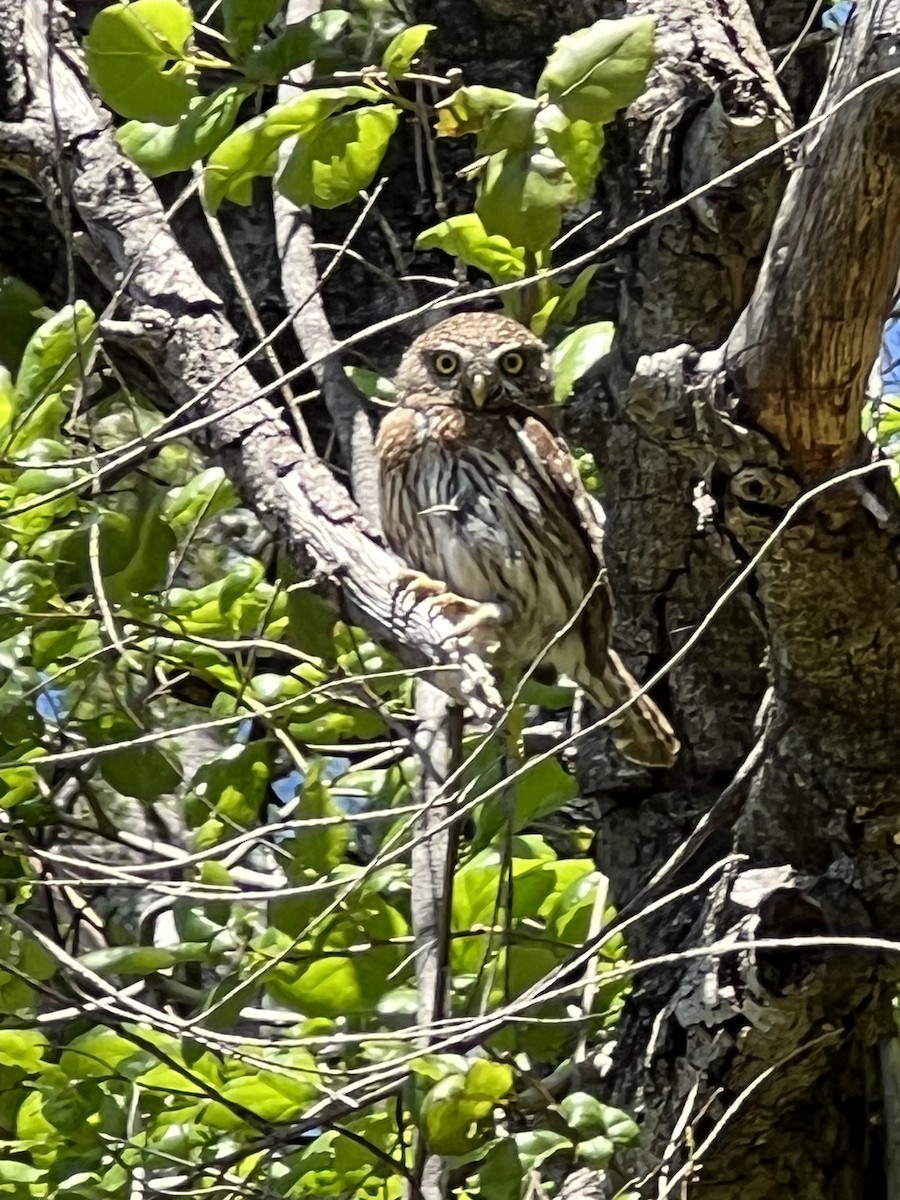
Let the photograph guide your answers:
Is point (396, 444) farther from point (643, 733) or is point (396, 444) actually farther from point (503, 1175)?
point (503, 1175)

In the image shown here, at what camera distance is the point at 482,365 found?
2.74 m

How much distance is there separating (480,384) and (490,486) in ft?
0.61

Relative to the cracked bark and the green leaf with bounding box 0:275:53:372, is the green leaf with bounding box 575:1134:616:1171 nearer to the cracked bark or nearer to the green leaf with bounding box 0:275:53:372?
the cracked bark

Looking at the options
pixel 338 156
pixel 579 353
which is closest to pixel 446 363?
pixel 579 353

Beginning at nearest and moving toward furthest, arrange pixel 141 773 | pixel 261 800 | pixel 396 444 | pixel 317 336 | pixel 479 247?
pixel 479 247 < pixel 141 773 < pixel 261 800 < pixel 317 336 < pixel 396 444

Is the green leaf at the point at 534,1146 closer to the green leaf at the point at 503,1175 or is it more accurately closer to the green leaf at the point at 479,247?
the green leaf at the point at 503,1175

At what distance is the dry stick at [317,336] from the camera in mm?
2541

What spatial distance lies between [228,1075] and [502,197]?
1.10 meters

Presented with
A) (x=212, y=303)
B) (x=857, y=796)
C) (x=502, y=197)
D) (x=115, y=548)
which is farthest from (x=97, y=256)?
(x=857, y=796)

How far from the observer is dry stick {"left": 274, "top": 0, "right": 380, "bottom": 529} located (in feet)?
8.34

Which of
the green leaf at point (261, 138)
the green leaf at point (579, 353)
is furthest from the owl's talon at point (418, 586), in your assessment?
the green leaf at point (261, 138)

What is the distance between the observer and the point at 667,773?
2.50 meters

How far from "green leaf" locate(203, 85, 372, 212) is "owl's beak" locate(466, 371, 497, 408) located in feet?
2.81

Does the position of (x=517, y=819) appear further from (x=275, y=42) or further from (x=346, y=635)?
(x=275, y=42)
